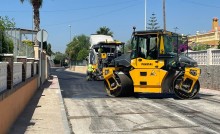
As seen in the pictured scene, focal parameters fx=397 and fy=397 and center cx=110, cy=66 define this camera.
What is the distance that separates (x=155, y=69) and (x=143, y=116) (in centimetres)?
555

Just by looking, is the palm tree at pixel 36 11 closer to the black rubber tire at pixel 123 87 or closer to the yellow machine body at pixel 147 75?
the black rubber tire at pixel 123 87

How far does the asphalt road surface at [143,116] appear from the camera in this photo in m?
9.98

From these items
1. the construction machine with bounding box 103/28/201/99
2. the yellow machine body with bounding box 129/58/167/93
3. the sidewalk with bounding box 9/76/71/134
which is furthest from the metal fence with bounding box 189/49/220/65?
the sidewalk with bounding box 9/76/71/134

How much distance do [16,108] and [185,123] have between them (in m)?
4.64

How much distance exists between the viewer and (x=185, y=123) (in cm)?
1073

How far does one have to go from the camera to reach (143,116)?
11.9 m

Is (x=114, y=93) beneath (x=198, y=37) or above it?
beneath

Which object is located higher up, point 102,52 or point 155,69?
point 102,52

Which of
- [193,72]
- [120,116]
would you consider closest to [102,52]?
[193,72]

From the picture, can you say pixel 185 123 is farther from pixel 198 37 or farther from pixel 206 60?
pixel 198 37

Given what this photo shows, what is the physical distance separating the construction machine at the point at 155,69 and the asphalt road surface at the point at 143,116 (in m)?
0.96

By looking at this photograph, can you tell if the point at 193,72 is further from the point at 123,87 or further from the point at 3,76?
the point at 3,76

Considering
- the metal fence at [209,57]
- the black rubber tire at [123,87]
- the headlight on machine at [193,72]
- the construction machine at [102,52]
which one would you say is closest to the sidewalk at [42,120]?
the black rubber tire at [123,87]

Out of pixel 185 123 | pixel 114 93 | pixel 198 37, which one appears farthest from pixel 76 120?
pixel 198 37
